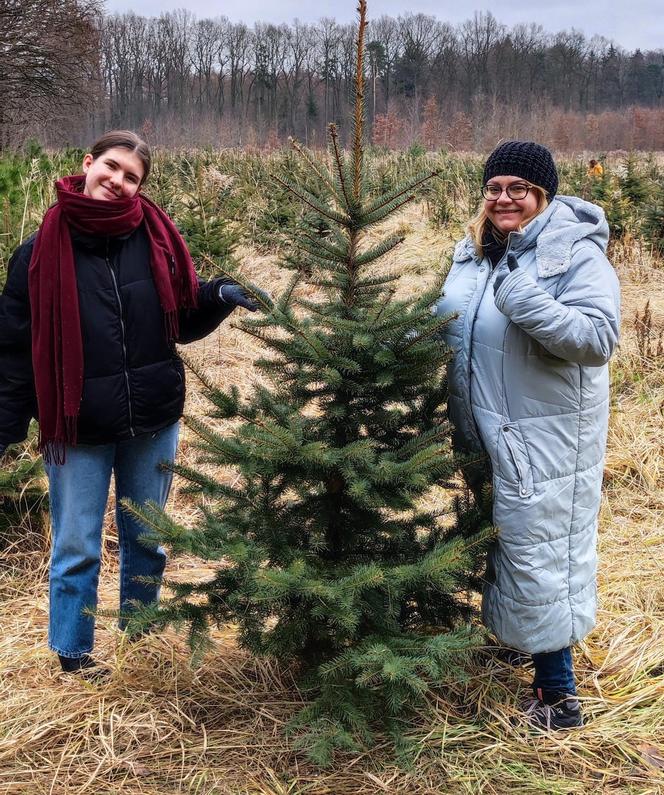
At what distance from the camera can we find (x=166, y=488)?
115 inches

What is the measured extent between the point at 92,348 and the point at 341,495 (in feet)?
3.33

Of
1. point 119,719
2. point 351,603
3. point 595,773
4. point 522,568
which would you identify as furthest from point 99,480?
point 595,773

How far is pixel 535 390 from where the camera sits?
7.54ft

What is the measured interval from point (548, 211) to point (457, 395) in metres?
0.67

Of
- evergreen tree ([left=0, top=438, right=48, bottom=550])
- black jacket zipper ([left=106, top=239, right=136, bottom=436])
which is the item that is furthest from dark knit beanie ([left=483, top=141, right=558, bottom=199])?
evergreen tree ([left=0, top=438, right=48, bottom=550])

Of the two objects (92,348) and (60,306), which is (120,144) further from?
(92,348)

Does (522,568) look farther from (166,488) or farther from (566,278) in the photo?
(166,488)

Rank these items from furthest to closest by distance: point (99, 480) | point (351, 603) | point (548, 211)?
point (99, 480) → point (548, 211) → point (351, 603)

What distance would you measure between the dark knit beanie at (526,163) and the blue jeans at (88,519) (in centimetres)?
153

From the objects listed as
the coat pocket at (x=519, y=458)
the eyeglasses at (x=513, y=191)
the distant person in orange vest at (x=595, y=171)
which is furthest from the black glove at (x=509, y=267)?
the distant person in orange vest at (x=595, y=171)

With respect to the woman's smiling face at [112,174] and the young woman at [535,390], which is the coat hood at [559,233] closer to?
the young woman at [535,390]

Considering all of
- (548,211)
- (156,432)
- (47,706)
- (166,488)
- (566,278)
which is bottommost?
(47,706)

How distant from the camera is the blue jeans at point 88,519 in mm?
2637

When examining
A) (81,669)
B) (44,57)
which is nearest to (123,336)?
(81,669)
